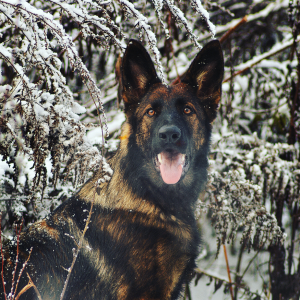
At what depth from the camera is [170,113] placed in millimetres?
2334

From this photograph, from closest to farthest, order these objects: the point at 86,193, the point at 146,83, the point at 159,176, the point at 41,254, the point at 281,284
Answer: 1. the point at 41,254
2. the point at 86,193
3. the point at 159,176
4. the point at 146,83
5. the point at 281,284

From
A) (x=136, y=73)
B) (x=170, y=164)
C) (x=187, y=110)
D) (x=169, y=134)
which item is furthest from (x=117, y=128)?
(x=169, y=134)

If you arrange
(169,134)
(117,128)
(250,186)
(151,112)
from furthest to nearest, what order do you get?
1. (117,128)
2. (250,186)
3. (151,112)
4. (169,134)

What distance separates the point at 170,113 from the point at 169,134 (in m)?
0.27

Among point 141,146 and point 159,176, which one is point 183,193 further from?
point 141,146

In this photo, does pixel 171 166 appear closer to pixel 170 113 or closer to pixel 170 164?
pixel 170 164

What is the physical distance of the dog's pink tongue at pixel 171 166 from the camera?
226cm

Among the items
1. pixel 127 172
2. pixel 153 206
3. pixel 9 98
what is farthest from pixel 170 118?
pixel 9 98

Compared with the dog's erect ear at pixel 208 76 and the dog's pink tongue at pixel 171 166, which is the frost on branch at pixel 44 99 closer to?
the dog's pink tongue at pixel 171 166

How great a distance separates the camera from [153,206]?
7.44 ft

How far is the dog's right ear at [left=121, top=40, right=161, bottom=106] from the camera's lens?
2293 mm

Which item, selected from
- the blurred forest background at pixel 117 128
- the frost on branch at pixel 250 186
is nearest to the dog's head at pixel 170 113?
the blurred forest background at pixel 117 128

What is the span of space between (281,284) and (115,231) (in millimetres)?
3052

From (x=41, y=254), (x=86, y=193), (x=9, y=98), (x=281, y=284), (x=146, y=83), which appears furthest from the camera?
(x=281, y=284)
